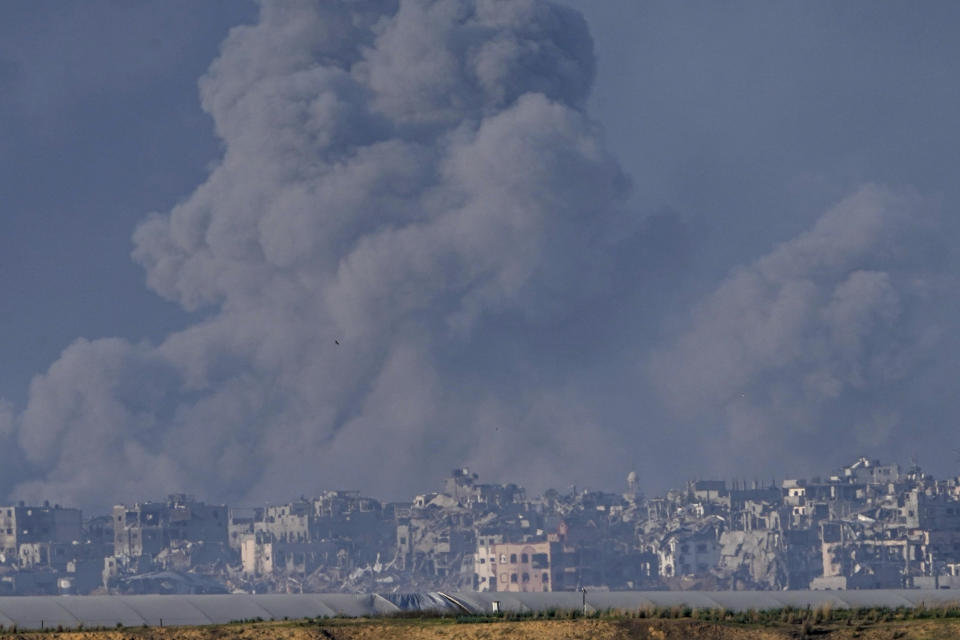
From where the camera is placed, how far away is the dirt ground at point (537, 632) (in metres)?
48.6

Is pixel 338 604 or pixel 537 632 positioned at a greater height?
pixel 338 604

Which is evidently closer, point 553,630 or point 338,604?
point 553,630

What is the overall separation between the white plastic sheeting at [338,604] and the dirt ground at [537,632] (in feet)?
17.3

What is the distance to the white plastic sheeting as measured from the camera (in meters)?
56.0

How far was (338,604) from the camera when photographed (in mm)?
59250

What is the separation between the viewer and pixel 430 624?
5147 centimetres

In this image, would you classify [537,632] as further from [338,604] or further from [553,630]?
[338,604]

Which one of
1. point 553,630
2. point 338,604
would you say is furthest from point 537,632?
point 338,604

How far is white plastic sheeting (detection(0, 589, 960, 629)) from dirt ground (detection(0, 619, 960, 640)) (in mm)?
5262

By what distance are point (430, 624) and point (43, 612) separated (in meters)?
12.0

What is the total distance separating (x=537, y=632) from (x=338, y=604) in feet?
39.0

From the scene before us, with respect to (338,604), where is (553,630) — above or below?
below

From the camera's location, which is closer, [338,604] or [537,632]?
[537,632]

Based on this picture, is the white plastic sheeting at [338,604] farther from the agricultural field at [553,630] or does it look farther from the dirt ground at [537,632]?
the dirt ground at [537,632]
